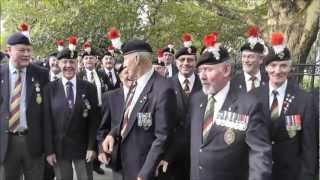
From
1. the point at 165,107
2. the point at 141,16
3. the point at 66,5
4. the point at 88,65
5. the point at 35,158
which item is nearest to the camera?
the point at 165,107

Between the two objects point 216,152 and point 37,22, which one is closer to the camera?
point 216,152

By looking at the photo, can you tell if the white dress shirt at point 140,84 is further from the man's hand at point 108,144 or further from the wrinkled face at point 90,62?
the wrinkled face at point 90,62

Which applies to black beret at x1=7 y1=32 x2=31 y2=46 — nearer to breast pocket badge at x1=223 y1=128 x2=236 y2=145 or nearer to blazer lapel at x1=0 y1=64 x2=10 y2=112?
blazer lapel at x1=0 y1=64 x2=10 y2=112

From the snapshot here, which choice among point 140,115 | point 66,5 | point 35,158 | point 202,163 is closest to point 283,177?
point 202,163

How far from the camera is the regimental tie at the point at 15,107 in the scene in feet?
18.1

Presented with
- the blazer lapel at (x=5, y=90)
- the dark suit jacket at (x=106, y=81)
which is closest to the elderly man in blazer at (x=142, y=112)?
the blazer lapel at (x=5, y=90)

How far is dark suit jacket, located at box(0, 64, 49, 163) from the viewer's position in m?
5.49

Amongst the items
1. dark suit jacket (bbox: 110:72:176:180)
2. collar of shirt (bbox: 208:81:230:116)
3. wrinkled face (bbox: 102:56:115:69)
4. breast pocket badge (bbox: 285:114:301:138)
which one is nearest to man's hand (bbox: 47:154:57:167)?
dark suit jacket (bbox: 110:72:176:180)

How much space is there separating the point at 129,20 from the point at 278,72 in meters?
11.8

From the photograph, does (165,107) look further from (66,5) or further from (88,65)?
(66,5)

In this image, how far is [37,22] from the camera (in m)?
16.6

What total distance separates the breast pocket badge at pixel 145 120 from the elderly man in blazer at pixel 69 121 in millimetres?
1572

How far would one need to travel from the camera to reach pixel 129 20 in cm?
1602

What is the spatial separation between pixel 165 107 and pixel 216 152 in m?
0.71
